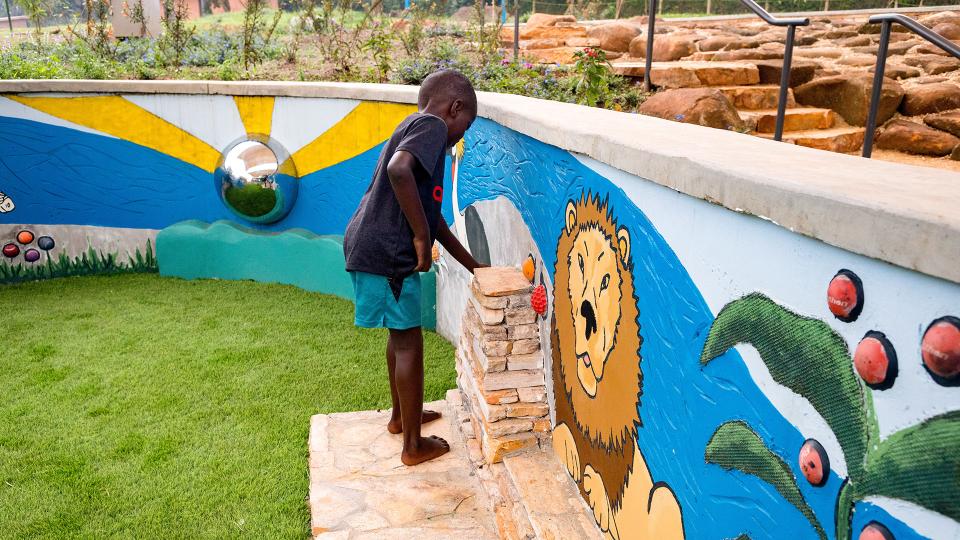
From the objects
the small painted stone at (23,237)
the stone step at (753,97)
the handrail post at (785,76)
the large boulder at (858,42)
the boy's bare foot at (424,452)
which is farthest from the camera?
the large boulder at (858,42)

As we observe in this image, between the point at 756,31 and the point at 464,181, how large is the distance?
571cm

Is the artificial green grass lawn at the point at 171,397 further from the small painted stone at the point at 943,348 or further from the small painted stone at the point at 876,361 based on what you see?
the small painted stone at the point at 943,348

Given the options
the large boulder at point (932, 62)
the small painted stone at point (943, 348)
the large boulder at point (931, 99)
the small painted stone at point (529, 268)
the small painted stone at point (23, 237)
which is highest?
the large boulder at point (932, 62)

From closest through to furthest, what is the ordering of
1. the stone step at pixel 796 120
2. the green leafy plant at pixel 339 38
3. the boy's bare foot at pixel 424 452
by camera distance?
the boy's bare foot at pixel 424 452 < the stone step at pixel 796 120 < the green leafy plant at pixel 339 38

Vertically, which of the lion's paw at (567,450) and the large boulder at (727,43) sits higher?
the large boulder at (727,43)

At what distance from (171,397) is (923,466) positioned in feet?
14.4

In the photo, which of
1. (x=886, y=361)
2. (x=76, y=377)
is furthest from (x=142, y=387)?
(x=886, y=361)

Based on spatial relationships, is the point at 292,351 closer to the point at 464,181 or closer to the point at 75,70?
the point at 464,181

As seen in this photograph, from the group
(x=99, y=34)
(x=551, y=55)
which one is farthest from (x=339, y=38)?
(x=99, y=34)

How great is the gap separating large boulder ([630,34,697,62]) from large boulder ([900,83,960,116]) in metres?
2.63

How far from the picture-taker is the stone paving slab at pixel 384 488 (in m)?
3.47

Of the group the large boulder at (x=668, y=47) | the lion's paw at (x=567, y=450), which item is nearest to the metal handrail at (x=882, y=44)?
the lion's paw at (x=567, y=450)

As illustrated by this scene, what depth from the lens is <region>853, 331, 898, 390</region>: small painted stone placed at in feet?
4.45

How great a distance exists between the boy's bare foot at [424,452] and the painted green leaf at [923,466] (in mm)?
2801
